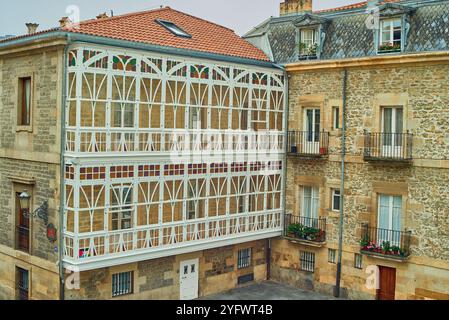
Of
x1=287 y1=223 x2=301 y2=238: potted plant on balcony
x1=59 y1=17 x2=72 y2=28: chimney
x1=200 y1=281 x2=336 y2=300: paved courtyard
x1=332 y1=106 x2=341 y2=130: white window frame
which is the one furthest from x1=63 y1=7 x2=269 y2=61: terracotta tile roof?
x1=200 y1=281 x2=336 y2=300: paved courtyard

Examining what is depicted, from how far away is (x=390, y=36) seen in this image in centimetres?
1912

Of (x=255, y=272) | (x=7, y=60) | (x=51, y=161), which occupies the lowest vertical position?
(x=255, y=272)

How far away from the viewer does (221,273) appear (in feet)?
66.0

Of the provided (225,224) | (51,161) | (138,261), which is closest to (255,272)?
(225,224)

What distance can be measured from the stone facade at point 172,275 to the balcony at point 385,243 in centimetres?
412

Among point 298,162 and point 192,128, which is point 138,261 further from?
point 298,162

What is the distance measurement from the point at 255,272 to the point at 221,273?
6.06ft

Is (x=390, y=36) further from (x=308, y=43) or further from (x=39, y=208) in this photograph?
(x=39, y=208)

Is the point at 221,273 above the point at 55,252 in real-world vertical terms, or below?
below

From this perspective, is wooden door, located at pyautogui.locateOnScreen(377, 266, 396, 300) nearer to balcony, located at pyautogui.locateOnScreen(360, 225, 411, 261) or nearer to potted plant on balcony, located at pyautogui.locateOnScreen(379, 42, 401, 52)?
balcony, located at pyautogui.locateOnScreen(360, 225, 411, 261)

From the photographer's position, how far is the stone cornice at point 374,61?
1766 centimetres

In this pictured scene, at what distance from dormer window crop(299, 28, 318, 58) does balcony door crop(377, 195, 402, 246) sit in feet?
19.0

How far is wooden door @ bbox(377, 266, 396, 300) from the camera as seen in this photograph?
18.8m

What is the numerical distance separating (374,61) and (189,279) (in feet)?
30.2
